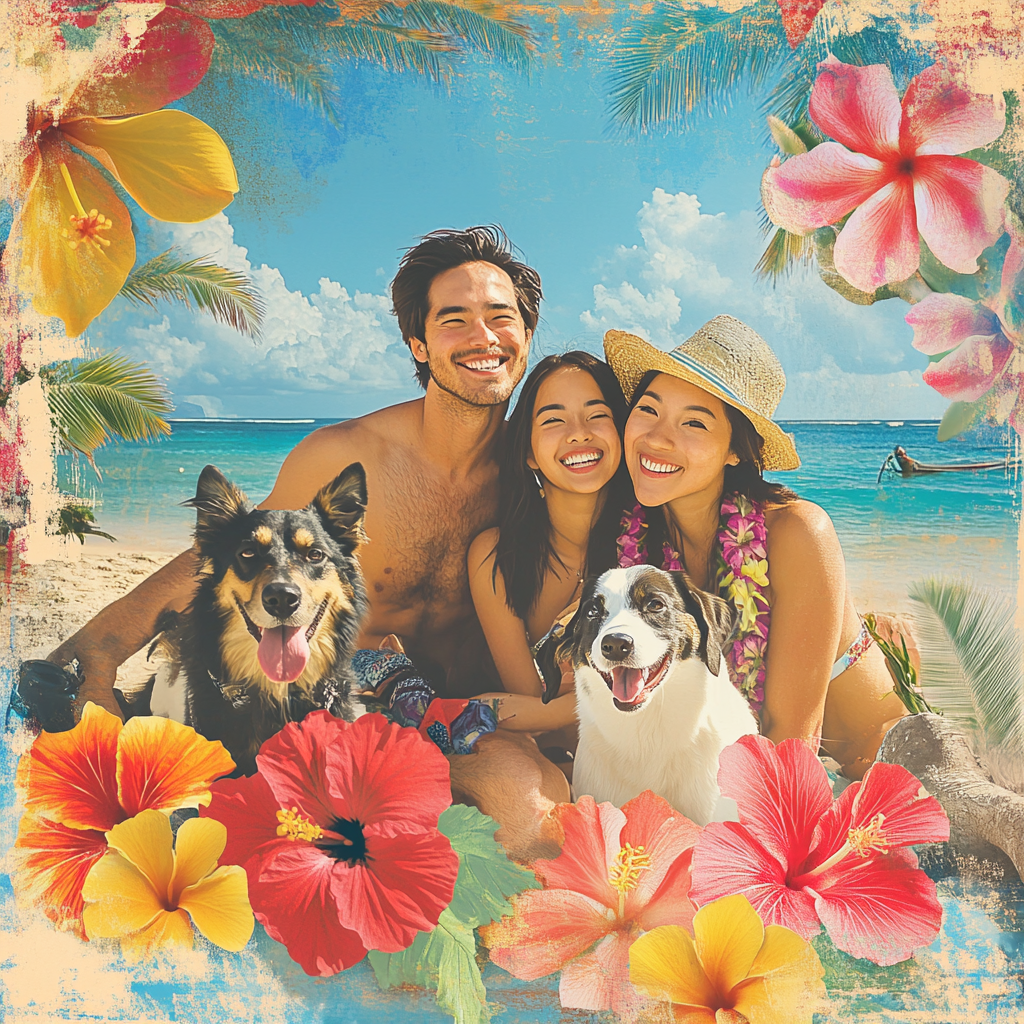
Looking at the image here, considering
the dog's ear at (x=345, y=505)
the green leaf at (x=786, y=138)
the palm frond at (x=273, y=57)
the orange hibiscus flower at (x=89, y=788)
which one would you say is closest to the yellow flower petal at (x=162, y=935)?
the orange hibiscus flower at (x=89, y=788)

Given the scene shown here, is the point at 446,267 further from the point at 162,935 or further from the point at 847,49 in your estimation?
the point at 162,935

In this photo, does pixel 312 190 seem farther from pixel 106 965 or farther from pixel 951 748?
pixel 951 748

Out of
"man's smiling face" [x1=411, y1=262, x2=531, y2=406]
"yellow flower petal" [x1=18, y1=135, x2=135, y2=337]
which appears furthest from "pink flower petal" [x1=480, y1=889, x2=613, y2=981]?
"yellow flower petal" [x1=18, y1=135, x2=135, y2=337]

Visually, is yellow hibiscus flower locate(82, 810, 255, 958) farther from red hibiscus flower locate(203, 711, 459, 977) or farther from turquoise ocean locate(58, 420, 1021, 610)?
turquoise ocean locate(58, 420, 1021, 610)

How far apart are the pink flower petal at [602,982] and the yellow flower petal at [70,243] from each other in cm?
339

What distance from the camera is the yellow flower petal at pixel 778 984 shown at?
315 centimetres

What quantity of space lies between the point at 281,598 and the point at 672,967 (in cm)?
208

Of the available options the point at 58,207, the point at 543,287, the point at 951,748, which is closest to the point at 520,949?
the point at 951,748

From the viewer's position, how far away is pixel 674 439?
348cm

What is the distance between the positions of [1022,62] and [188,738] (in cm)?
459

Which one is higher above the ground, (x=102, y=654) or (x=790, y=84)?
(x=790, y=84)

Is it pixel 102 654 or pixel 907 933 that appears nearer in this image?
pixel 907 933

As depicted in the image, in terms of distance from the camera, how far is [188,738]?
3.36 metres

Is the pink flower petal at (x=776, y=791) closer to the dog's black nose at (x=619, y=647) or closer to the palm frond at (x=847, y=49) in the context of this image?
the dog's black nose at (x=619, y=647)
